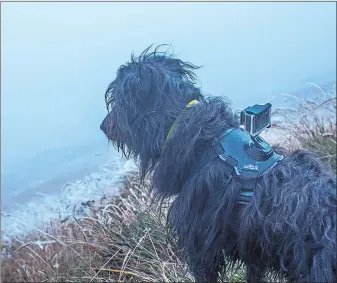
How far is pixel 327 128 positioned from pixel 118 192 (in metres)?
2.24

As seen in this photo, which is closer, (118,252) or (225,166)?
(225,166)

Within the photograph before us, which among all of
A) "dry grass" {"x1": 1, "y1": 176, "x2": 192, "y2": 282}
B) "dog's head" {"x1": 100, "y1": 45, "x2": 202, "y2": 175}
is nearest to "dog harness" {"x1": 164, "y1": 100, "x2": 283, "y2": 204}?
"dog's head" {"x1": 100, "y1": 45, "x2": 202, "y2": 175}

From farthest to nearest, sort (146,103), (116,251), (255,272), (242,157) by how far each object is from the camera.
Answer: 1. (116,251)
2. (146,103)
3. (255,272)
4. (242,157)

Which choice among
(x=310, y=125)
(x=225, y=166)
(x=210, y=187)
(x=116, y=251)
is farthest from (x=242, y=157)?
(x=310, y=125)

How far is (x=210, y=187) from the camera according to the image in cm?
278

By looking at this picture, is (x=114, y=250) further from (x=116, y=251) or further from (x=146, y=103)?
(x=146, y=103)

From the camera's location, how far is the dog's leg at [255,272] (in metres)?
2.91

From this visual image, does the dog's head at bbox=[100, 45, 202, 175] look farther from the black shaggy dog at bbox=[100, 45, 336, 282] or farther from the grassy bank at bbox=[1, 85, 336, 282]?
the grassy bank at bbox=[1, 85, 336, 282]

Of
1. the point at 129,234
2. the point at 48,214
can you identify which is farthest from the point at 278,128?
the point at 48,214

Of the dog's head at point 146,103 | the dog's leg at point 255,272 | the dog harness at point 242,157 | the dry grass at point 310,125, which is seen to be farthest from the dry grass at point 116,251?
the dry grass at point 310,125

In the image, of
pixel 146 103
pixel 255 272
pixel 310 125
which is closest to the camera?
pixel 255 272

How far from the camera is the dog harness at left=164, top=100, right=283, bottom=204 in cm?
269

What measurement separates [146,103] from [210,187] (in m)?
0.70

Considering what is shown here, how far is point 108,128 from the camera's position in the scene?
3.33m
